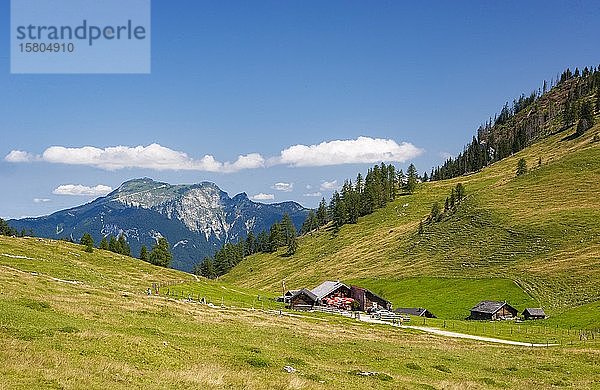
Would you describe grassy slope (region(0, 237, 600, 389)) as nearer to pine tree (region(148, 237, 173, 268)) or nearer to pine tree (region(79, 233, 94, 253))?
pine tree (region(79, 233, 94, 253))

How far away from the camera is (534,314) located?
108 meters

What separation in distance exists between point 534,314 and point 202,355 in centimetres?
9485

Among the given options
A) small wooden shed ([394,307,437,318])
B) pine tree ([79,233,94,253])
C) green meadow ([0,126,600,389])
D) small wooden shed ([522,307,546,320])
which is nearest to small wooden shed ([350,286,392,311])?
small wooden shed ([394,307,437,318])

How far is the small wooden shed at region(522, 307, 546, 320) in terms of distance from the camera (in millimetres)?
107438

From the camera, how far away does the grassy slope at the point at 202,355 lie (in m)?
23.1

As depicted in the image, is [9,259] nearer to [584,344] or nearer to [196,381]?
[196,381]

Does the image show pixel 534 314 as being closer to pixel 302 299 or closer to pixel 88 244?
pixel 302 299

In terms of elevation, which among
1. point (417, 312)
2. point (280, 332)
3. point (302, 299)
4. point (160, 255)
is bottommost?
point (417, 312)

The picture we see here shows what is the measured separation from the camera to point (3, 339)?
25.4 meters

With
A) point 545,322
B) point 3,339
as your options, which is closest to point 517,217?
point 545,322

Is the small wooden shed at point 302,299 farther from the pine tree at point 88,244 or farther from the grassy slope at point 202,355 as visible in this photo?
the pine tree at point 88,244

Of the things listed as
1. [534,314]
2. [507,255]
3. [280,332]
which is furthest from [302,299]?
[507,255]

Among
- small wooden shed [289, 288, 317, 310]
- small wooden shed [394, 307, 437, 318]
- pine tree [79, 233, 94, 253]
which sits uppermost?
pine tree [79, 233, 94, 253]

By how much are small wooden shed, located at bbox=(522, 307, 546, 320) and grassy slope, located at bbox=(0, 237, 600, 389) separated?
51.0 m
